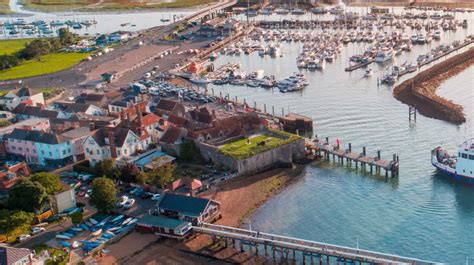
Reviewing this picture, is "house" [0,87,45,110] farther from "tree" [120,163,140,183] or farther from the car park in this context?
the car park

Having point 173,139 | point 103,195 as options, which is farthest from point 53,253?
point 173,139

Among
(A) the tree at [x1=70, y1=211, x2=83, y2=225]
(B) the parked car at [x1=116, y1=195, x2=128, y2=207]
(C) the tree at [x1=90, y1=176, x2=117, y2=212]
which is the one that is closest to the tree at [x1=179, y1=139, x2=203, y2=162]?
(B) the parked car at [x1=116, y1=195, x2=128, y2=207]

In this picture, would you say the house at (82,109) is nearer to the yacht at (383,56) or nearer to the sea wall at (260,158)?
the sea wall at (260,158)

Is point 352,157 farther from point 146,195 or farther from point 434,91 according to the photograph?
point 434,91

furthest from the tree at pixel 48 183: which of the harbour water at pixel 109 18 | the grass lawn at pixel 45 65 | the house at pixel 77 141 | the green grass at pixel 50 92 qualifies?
the harbour water at pixel 109 18

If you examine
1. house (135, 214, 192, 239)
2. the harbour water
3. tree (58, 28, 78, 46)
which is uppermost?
the harbour water
